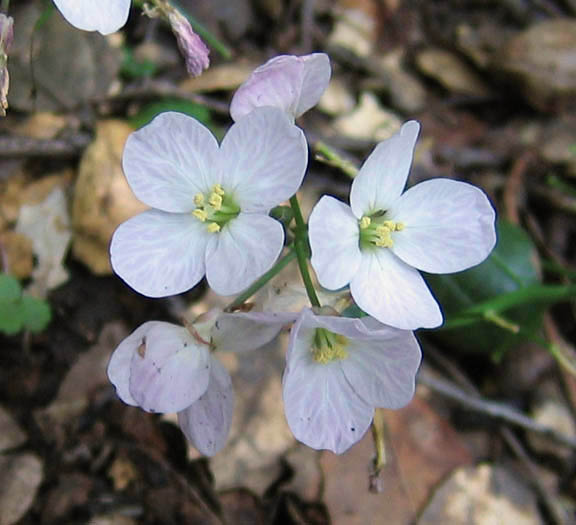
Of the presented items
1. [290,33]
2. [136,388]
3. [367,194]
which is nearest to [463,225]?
[367,194]

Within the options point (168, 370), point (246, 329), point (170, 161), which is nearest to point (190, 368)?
point (168, 370)

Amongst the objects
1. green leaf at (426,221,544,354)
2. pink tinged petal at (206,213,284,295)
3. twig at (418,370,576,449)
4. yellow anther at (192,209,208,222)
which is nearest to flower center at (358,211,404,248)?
pink tinged petal at (206,213,284,295)

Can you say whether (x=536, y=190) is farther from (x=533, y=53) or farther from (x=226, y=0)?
(x=226, y=0)

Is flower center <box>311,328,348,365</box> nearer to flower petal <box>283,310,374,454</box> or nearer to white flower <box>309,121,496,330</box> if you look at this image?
flower petal <box>283,310,374,454</box>

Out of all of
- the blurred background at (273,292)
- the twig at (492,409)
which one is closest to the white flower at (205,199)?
the blurred background at (273,292)

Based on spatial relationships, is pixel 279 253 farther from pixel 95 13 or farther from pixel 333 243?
pixel 95 13
